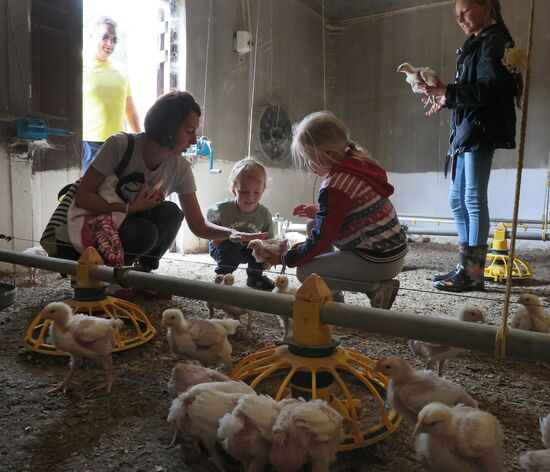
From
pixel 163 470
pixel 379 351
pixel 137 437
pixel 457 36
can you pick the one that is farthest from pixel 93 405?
pixel 457 36

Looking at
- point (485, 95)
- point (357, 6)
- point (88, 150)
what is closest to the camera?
point (485, 95)

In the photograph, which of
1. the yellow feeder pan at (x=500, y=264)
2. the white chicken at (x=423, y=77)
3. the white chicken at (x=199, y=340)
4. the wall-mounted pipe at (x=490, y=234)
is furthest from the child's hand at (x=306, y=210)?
the wall-mounted pipe at (x=490, y=234)

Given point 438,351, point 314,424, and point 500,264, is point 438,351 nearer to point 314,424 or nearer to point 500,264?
point 314,424

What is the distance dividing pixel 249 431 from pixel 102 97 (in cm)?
299

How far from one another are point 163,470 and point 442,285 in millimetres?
1963

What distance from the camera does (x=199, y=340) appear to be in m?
1.30

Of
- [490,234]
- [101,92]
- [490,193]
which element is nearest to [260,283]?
[101,92]

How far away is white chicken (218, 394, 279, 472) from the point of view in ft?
2.65

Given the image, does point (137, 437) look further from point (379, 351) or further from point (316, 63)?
point (316, 63)

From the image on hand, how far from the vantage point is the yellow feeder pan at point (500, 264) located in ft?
9.24

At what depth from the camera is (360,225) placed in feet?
5.57

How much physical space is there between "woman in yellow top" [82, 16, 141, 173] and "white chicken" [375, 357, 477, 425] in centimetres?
276

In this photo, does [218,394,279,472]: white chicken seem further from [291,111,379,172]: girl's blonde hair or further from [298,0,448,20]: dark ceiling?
[298,0,448,20]: dark ceiling

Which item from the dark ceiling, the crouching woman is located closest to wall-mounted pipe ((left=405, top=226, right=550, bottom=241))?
the crouching woman
